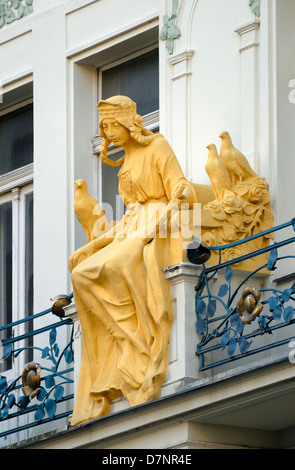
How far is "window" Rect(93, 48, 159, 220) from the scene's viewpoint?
1565 cm

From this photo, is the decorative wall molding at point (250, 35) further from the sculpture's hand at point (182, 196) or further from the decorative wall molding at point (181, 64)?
the sculpture's hand at point (182, 196)

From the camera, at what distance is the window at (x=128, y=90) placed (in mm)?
15648

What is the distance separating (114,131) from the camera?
13.9m

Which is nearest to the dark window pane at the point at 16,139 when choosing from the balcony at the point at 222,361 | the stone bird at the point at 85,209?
the stone bird at the point at 85,209

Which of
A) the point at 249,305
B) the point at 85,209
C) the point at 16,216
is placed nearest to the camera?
the point at 249,305

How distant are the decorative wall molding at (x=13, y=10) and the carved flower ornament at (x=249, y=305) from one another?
4.83 metres

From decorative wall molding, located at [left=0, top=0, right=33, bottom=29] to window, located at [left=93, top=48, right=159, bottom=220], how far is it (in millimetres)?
1006

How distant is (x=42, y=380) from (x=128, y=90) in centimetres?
270

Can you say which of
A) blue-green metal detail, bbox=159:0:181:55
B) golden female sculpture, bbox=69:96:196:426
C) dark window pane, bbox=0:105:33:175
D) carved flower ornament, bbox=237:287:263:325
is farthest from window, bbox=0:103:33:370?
carved flower ornament, bbox=237:287:263:325

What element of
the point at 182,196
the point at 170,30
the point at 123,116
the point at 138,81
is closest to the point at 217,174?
the point at 182,196

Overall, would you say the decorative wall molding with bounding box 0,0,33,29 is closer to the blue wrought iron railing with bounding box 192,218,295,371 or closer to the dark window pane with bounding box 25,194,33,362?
the dark window pane with bounding box 25,194,33,362

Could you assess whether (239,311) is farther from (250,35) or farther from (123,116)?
(250,35)
